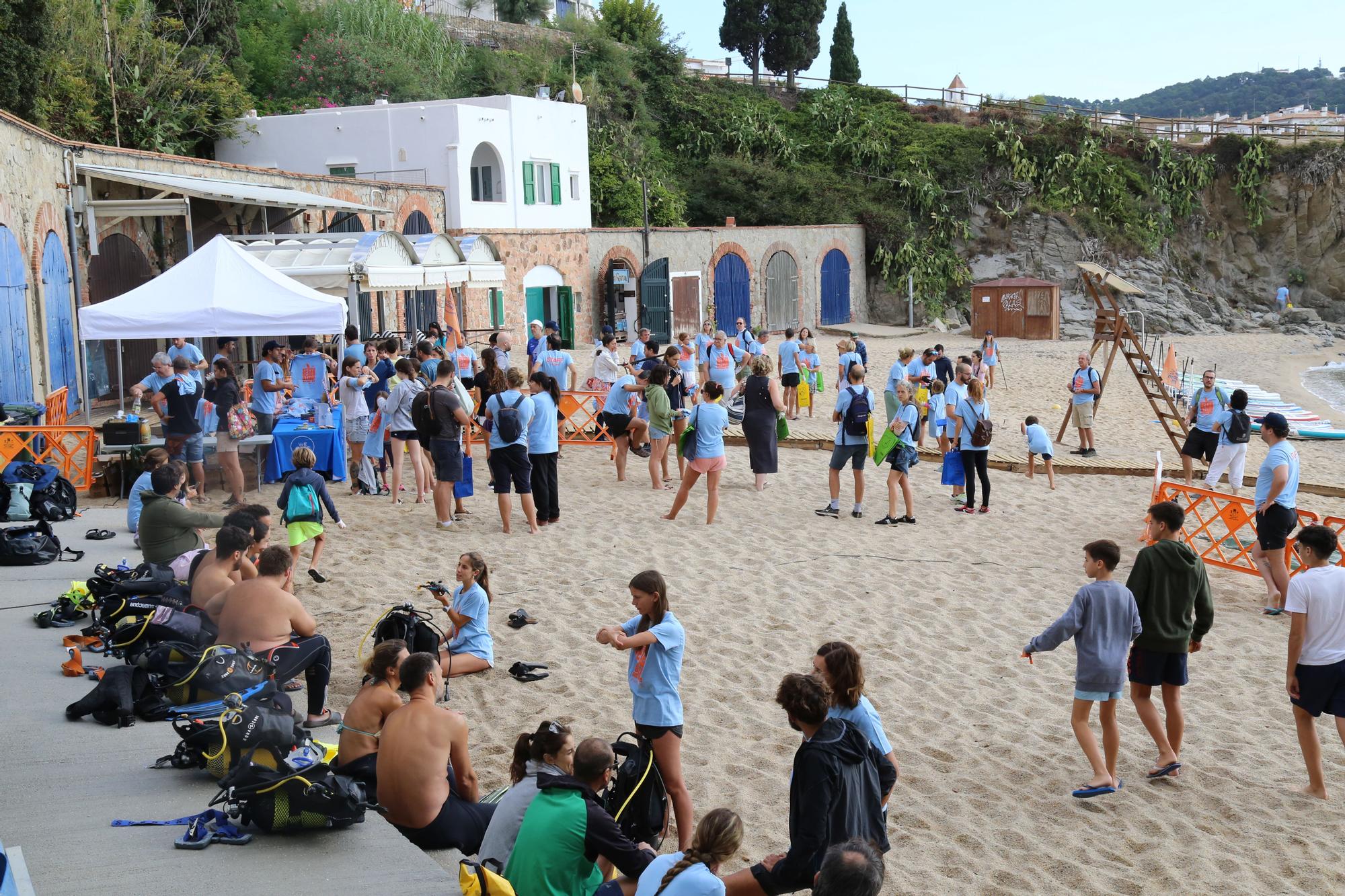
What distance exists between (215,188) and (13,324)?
13.6ft

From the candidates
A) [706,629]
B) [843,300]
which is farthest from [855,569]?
[843,300]

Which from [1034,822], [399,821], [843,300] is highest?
[843,300]

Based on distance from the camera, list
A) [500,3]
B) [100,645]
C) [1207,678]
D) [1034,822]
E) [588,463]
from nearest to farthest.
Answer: [1034,822]
[100,645]
[1207,678]
[588,463]
[500,3]

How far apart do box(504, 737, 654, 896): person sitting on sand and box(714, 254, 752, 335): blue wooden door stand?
27.8 metres

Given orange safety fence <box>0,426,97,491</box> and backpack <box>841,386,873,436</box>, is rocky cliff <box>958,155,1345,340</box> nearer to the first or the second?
backpack <box>841,386,873,436</box>

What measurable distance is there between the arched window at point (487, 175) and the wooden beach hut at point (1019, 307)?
14.2 m

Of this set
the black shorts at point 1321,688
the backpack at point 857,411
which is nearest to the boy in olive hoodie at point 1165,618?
the black shorts at point 1321,688

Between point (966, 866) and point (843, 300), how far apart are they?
3217 centimetres

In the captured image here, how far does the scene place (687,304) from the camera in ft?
101

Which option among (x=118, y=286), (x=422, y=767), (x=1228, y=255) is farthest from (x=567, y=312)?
(x=1228, y=255)

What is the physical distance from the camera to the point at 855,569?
9.97 metres

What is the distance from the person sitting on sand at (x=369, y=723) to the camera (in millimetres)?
5117

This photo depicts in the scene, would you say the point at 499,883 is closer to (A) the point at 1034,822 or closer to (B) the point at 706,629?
(A) the point at 1034,822

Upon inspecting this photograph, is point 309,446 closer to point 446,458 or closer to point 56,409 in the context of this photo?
point 446,458
